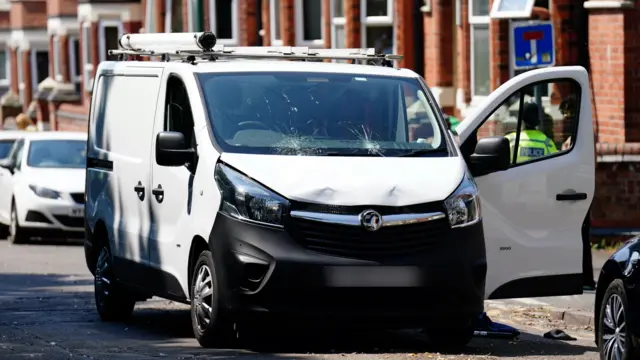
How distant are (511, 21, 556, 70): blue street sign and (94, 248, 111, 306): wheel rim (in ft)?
24.6

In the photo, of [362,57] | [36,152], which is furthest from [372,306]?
[36,152]

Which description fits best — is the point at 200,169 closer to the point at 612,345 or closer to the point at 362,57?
the point at 362,57

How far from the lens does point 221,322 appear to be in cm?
1071

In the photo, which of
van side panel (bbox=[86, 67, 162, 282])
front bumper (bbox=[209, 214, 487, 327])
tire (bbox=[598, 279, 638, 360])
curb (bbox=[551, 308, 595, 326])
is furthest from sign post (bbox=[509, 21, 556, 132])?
tire (bbox=[598, 279, 638, 360])

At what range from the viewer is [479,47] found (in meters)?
25.6

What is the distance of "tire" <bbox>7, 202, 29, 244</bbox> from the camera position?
24.2 m

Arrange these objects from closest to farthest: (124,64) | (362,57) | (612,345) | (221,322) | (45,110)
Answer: (612,345) → (221,322) → (362,57) → (124,64) → (45,110)

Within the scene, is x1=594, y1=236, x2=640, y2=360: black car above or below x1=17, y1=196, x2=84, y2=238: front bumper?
above

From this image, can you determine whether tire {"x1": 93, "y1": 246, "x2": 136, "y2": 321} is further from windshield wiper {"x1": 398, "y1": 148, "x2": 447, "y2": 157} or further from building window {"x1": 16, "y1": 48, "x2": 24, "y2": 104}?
building window {"x1": 16, "y1": 48, "x2": 24, "y2": 104}

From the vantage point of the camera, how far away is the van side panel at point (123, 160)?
40.5 feet

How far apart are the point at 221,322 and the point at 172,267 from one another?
3.54 feet

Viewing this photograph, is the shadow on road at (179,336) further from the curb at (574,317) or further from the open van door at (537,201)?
the curb at (574,317)

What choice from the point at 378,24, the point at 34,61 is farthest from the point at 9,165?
the point at 34,61

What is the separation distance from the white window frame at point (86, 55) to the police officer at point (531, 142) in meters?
37.5
